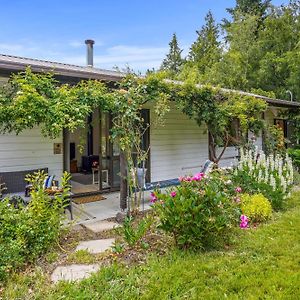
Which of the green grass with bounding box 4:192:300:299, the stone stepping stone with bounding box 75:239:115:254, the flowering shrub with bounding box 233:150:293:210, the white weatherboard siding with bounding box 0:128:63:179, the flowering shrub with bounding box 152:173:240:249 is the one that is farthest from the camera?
the white weatherboard siding with bounding box 0:128:63:179

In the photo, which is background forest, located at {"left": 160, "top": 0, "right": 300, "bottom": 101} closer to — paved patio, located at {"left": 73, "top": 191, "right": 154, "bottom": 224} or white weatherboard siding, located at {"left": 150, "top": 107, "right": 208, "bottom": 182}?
white weatherboard siding, located at {"left": 150, "top": 107, "right": 208, "bottom": 182}

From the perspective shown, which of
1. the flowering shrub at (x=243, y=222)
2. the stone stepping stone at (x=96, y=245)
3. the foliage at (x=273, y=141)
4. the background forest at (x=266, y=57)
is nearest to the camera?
the stone stepping stone at (x=96, y=245)

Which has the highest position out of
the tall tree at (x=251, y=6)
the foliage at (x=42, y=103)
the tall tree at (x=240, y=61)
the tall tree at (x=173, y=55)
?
the tall tree at (x=251, y=6)

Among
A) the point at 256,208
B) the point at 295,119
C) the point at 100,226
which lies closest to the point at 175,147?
the point at 256,208

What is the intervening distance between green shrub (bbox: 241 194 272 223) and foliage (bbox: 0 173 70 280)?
9.74 ft

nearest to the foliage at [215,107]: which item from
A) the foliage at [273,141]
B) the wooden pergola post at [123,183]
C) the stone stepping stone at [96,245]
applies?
the foliage at [273,141]

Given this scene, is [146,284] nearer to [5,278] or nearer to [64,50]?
[5,278]

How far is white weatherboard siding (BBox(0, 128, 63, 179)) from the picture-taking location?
6520mm

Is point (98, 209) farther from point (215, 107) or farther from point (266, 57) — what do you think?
point (266, 57)

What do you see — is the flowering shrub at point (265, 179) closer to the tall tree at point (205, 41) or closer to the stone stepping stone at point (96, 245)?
the stone stepping stone at point (96, 245)

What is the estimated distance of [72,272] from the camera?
145 inches

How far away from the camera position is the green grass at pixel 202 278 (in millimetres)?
3195

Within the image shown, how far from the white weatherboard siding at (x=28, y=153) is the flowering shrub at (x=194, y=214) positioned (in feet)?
11.5

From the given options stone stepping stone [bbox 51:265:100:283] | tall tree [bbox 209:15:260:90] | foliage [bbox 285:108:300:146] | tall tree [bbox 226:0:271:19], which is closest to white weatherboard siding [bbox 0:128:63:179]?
stone stepping stone [bbox 51:265:100:283]
